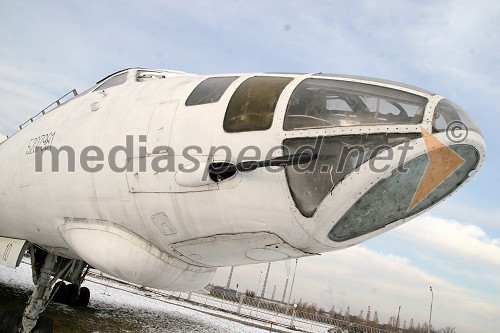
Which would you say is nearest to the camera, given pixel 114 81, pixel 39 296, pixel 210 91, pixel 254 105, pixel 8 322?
pixel 254 105

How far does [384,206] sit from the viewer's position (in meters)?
3.48

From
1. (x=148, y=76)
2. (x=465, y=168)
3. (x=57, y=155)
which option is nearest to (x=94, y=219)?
(x=57, y=155)

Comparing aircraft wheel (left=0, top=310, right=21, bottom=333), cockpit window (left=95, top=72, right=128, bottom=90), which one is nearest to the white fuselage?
cockpit window (left=95, top=72, right=128, bottom=90)

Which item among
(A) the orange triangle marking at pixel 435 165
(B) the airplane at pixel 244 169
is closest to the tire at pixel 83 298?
(B) the airplane at pixel 244 169

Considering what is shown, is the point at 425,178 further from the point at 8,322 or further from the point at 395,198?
the point at 8,322

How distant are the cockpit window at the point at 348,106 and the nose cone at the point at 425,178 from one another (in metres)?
0.24

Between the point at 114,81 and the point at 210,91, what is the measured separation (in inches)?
101

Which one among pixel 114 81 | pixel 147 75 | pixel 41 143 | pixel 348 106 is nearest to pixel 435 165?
pixel 348 106

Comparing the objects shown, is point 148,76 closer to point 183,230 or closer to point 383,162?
point 183,230

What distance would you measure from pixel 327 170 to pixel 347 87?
33.9 inches

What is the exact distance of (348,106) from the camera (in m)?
3.53

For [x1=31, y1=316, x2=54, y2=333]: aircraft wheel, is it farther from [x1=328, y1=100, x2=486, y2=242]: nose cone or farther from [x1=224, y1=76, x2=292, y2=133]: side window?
[x1=328, y1=100, x2=486, y2=242]: nose cone

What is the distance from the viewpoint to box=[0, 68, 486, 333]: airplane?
331cm
